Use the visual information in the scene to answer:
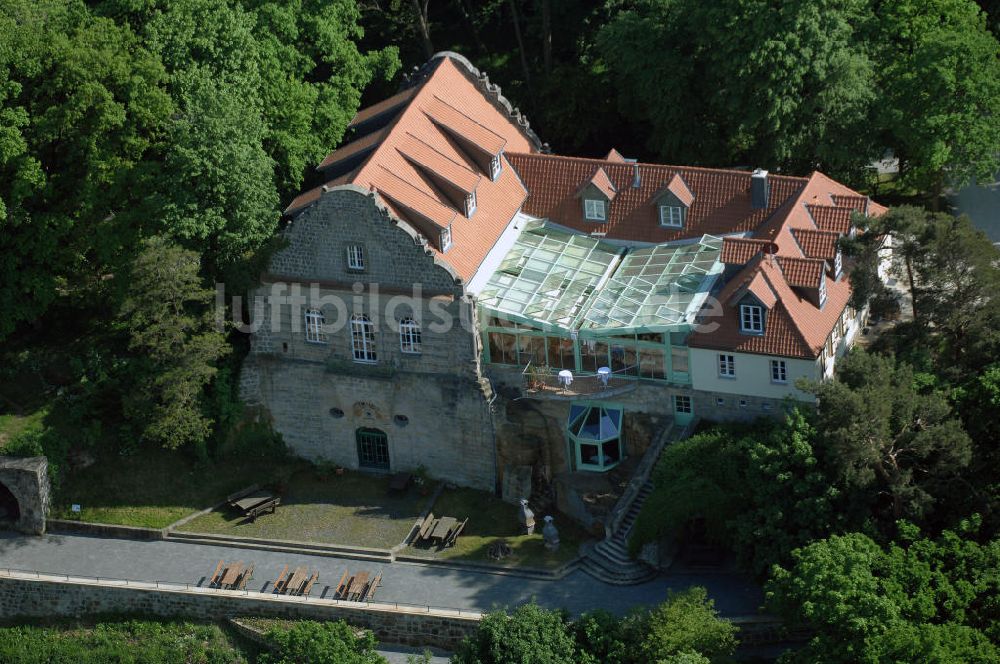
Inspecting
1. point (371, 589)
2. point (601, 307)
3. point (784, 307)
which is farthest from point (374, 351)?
point (784, 307)

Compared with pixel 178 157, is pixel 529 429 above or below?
below

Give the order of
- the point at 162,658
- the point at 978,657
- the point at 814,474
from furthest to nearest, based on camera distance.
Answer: the point at 162,658 < the point at 814,474 < the point at 978,657

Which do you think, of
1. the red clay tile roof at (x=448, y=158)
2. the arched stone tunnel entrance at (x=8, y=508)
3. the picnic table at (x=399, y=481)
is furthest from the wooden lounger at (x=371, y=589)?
the arched stone tunnel entrance at (x=8, y=508)

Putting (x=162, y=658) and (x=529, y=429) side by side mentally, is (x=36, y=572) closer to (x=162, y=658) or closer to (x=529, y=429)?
(x=162, y=658)

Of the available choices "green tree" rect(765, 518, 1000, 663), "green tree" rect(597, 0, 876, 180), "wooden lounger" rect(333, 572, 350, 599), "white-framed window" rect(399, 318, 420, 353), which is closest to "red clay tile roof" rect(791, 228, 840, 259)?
"green tree" rect(597, 0, 876, 180)

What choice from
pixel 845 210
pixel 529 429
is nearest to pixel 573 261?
pixel 529 429

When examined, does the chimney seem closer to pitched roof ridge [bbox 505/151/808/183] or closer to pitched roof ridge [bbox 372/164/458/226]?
pitched roof ridge [bbox 505/151/808/183]

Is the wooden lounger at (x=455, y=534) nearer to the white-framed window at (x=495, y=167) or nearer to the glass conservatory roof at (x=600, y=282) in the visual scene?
the glass conservatory roof at (x=600, y=282)
